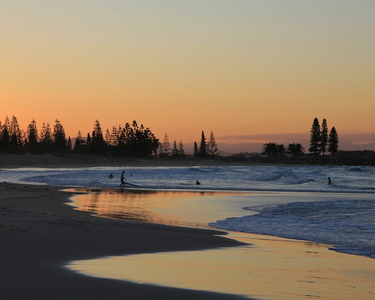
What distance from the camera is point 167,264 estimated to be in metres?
10.9

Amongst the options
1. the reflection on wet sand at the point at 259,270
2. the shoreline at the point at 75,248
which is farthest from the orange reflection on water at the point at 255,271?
the shoreline at the point at 75,248

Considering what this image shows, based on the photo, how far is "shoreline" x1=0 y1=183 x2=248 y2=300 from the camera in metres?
7.96

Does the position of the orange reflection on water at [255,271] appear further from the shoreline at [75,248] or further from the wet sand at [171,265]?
the shoreline at [75,248]

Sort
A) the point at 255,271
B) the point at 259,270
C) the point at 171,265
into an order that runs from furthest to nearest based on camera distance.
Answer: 1. the point at 171,265
2. the point at 259,270
3. the point at 255,271

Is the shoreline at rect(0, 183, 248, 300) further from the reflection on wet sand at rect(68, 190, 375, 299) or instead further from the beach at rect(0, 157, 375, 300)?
the reflection on wet sand at rect(68, 190, 375, 299)

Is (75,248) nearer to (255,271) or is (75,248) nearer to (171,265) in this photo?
(171,265)

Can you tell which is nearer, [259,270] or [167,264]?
[259,270]

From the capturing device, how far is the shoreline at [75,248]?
7963mm

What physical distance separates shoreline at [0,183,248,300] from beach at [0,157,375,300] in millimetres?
16

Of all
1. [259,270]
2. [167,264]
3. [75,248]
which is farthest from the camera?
[75,248]

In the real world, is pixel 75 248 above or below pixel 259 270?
above

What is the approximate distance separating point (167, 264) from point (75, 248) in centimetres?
270

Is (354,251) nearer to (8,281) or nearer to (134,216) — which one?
(8,281)

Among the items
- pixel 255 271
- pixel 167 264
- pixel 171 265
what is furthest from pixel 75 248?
pixel 255 271
